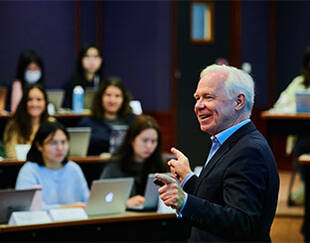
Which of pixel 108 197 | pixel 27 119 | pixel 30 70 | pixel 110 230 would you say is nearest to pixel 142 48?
pixel 30 70

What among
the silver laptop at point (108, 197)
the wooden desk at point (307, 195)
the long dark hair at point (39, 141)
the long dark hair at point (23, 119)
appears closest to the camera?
the silver laptop at point (108, 197)

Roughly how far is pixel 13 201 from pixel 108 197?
0.56 m

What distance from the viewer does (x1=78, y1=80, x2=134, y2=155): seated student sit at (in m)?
6.13

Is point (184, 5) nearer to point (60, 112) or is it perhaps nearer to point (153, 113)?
point (153, 113)

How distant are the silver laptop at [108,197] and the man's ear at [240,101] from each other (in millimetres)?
1859

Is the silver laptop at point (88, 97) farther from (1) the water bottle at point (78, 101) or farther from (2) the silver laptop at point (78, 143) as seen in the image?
(2) the silver laptop at point (78, 143)

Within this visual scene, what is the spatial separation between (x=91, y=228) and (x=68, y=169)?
0.75 meters

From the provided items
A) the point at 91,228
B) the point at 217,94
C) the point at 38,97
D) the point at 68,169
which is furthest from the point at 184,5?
the point at 217,94

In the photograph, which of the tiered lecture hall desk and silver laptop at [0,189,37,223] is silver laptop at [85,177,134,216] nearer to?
the tiered lecture hall desk

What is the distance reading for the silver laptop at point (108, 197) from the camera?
4090mm

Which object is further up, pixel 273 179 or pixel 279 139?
pixel 273 179

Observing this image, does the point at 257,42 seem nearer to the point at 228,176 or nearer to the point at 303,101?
the point at 303,101

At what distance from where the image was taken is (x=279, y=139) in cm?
922

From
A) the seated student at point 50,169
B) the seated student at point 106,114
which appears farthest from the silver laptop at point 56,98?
the seated student at point 50,169
